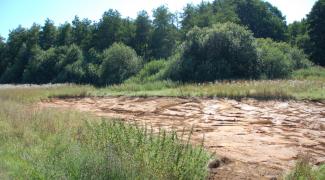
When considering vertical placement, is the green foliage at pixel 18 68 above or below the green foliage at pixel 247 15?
below

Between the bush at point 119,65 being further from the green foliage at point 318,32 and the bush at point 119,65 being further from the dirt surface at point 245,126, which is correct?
the dirt surface at point 245,126

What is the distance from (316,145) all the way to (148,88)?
15657 mm

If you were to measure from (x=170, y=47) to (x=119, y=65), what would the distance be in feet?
33.2

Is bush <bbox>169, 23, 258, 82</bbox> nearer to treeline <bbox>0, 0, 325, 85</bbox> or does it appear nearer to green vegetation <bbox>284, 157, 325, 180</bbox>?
treeline <bbox>0, 0, 325, 85</bbox>

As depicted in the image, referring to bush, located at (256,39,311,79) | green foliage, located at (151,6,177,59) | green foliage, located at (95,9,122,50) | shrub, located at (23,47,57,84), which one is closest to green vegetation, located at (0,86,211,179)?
bush, located at (256,39,311,79)

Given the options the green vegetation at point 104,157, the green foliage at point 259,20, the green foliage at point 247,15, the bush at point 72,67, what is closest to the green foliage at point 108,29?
the bush at point 72,67

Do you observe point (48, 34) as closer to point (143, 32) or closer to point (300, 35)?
point (143, 32)

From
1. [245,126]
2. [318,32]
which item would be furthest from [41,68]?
[245,126]

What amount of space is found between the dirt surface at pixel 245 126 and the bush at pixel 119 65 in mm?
20339

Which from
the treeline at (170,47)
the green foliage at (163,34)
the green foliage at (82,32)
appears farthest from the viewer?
the green foliage at (82,32)

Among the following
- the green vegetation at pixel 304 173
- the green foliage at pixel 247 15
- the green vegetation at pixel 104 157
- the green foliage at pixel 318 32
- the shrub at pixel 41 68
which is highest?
the green foliage at pixel 247 15

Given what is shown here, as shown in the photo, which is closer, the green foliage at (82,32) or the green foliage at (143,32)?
the green foliage at (143,32)

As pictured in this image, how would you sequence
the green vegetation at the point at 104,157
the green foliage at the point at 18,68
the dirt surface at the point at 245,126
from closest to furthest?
the green vegetation at the point at 104,157, the dirt surface at the point at 245,126, the green foliage at the point at 18,68

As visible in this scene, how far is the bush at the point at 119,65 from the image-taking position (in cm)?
3962
